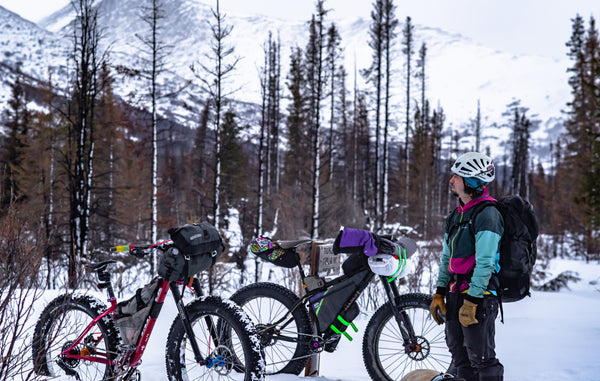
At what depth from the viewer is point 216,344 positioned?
3.17m

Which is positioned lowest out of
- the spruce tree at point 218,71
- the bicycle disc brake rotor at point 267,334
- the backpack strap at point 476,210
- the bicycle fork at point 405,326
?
the bicycle disc brake rotor at point 267,334

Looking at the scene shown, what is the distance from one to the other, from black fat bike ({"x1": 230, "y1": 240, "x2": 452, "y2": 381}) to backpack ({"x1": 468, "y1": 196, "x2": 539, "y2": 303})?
66 cm

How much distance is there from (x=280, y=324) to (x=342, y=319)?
58 cm

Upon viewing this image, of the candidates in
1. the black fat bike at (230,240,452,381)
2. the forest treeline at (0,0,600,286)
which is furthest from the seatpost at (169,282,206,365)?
the forest treeline at (0,0,600,286)

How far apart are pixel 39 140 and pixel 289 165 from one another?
18588 millimetres

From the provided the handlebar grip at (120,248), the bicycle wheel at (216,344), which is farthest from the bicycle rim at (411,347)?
the handlebar grip at (120,248)

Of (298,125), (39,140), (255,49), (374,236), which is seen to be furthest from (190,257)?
(255,49)

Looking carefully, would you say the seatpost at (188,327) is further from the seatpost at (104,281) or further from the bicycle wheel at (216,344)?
the seatpost at (104,281)

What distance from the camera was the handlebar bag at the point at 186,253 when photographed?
3.04 meters

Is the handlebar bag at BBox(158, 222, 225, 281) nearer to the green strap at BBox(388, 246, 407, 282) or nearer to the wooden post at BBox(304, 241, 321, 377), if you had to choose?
the wooden post at BBox(304, 241, 321, 377)

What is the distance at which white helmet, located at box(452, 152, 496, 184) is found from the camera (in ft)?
9.70

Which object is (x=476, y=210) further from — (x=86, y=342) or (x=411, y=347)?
(x=86, y=342)

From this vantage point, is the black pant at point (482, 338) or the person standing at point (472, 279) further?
the black pant at point (482, 338)

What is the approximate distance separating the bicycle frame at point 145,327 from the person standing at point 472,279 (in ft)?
5.80
